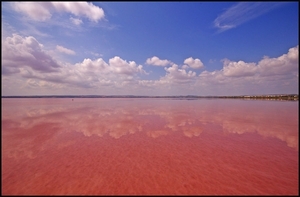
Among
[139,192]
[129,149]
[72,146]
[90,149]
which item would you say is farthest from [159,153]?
[72,146]

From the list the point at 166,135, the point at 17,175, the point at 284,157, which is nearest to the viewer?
the point at 17,175

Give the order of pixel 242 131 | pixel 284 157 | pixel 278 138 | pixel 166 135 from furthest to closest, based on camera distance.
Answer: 1. pixel 242 131
2. pixel 166 135
3. pixel 278 138
4. pixel 284 157

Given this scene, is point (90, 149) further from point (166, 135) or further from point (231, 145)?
point (231, 145)

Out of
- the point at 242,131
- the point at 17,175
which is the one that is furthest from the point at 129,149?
the point at 242,131

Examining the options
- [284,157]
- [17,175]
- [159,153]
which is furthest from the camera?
[159,153]

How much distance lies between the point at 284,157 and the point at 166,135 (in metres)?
7.61

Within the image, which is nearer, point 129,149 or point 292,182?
point 292,182

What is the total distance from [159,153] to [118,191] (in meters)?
3.92

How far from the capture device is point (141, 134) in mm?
13570

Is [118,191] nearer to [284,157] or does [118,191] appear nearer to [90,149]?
[90,149]

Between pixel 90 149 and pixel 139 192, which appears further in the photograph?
pixel 90 149

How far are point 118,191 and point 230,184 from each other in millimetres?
4335

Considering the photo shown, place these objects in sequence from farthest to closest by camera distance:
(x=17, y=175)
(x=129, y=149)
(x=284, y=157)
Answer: (x=129, y=149), (x=284, y=157), (x=17, y=175)

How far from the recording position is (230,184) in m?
6.16
